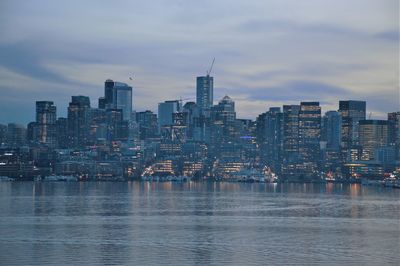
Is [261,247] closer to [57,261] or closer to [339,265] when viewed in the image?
[339,265]

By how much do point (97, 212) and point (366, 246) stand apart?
30.5 metres

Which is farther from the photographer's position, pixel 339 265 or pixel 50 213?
pixel 50 213

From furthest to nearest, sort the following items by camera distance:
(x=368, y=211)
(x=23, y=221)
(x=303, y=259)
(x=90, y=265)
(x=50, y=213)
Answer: (x=368, y=211) → (x=50, y=213) → (x=23, y=221) → (x=303, y=259) → (x=90, y=265)

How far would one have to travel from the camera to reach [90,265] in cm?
Result: 3572

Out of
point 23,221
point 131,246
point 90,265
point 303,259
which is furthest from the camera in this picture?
point 23,221

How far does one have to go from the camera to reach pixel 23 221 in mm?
57281

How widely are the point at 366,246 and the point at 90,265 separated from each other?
16.6m

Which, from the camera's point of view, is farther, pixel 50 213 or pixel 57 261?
Answer: pixel 50 213

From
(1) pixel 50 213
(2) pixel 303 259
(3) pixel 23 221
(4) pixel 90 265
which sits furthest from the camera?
(1) pixel 50 213

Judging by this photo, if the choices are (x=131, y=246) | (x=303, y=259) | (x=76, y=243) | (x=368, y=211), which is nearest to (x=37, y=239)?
(x=76, y=243)

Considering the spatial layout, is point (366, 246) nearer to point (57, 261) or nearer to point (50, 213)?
point (57, 261)

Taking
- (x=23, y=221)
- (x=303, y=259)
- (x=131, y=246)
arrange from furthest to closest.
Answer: (x=23, y=221), (x=131, y=246), (x=303, y=259)

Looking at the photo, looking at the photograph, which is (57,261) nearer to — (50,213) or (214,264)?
(214,264)

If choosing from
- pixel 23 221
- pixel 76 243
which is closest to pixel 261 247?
pixel 76 243
